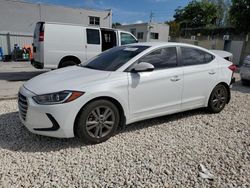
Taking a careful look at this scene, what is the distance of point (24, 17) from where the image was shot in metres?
18.2

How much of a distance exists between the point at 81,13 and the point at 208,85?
58.6ft

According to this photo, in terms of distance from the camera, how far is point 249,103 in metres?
6.09

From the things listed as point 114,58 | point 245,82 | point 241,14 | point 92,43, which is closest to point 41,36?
point 92,43

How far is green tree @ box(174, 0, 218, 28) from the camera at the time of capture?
49963 mm

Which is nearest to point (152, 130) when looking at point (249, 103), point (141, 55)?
point (141, 55)

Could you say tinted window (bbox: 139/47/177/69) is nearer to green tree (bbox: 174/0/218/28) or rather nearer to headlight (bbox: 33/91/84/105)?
headlight (bbox: 33/91/84/105)

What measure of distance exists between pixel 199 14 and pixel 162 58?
5214 cm

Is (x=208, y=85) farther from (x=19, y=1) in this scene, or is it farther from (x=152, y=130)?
(x=19, y=1)

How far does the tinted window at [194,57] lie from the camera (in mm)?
4410

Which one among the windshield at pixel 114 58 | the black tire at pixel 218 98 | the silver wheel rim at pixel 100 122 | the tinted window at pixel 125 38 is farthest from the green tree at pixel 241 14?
the silver wheel rim at pixel 100 122

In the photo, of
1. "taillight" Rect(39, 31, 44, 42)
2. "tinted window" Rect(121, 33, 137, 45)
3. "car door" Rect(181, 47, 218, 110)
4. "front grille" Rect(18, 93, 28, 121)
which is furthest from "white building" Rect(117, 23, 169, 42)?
"front grille" Rect(18, 93, 28, 121)

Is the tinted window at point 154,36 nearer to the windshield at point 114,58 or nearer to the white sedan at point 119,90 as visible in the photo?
the white sedan at point 119,90

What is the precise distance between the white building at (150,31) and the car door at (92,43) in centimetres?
2074

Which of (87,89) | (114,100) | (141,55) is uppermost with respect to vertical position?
(141,55)
